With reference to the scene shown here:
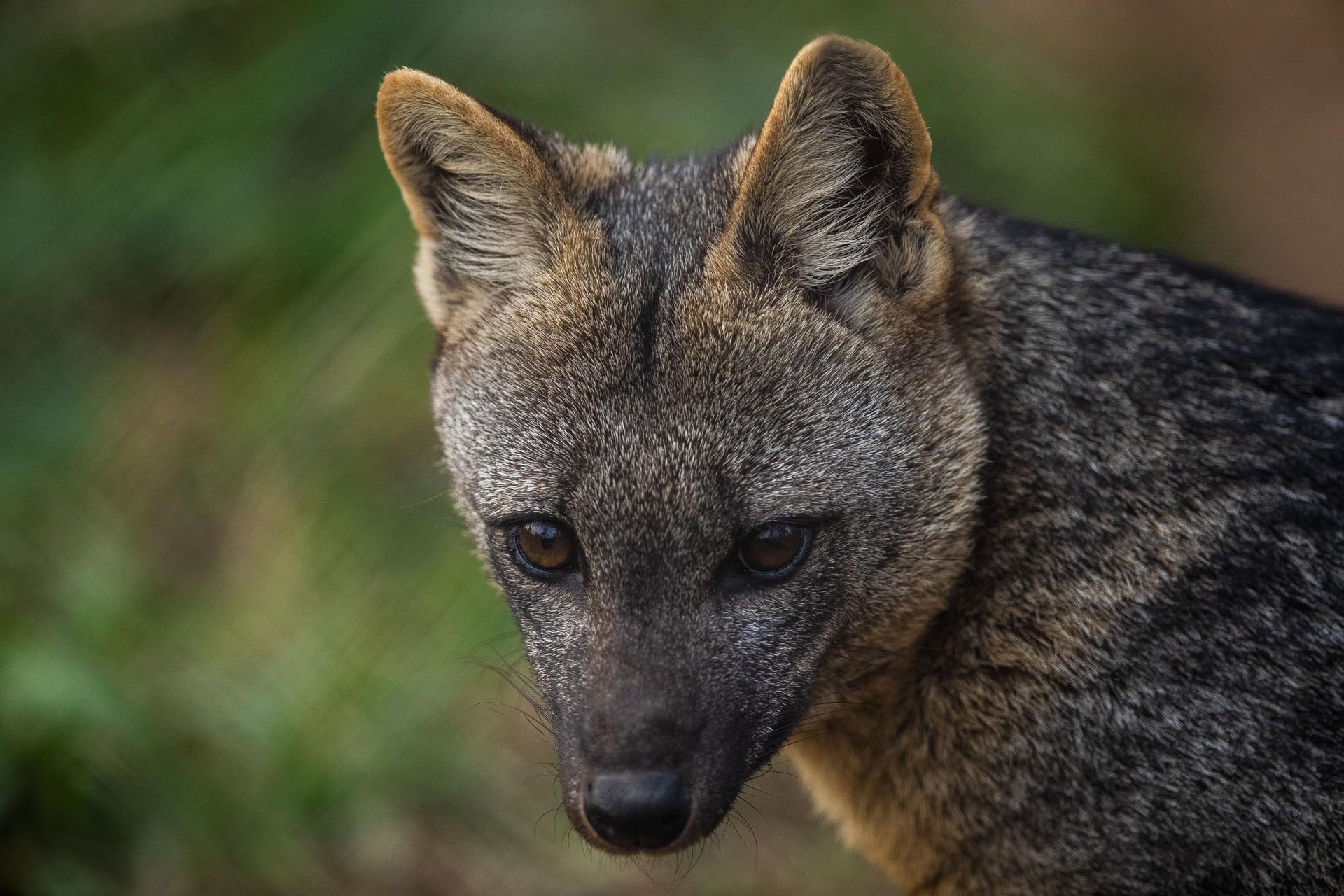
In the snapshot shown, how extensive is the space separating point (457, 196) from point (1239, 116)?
30.7 ft

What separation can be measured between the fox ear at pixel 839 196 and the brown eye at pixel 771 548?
28.2 inches

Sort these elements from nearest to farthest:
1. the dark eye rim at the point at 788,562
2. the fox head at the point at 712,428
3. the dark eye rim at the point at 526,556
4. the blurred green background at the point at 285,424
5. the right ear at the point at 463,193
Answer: the fox head at the point at 712,428 < the dark eye rim at the point at 788,562 < the dark eye rim at the point at 526,556 < the right ear at the point at 463,193 < the blurred green background at the point at 285,424

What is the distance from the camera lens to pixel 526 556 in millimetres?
3762

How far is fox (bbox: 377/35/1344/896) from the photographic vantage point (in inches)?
137

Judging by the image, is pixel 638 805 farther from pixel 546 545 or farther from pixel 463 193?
pixel 463 193

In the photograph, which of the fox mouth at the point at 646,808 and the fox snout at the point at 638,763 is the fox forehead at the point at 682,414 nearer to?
the fox snout at the point at 638,763

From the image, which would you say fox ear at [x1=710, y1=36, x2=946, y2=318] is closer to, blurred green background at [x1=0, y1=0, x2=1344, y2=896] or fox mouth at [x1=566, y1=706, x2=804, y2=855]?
fox mouth at [x1=566, y1=706, x2=804, y2=855]

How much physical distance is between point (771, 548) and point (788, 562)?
7 centimetres

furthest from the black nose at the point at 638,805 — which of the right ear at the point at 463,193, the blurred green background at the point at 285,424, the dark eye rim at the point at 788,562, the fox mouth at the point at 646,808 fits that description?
the right ear at the point at 463,193

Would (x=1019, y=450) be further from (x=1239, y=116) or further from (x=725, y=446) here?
(x=1239, y=116)

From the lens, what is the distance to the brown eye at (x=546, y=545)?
Answer: 366 centimetres

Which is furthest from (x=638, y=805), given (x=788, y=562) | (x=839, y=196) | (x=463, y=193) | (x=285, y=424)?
(x=285, y=424)

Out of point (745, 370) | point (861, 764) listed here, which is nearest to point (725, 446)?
point (745, 370)

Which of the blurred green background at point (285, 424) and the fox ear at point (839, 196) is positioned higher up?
the fox ear at point (839, 196)
